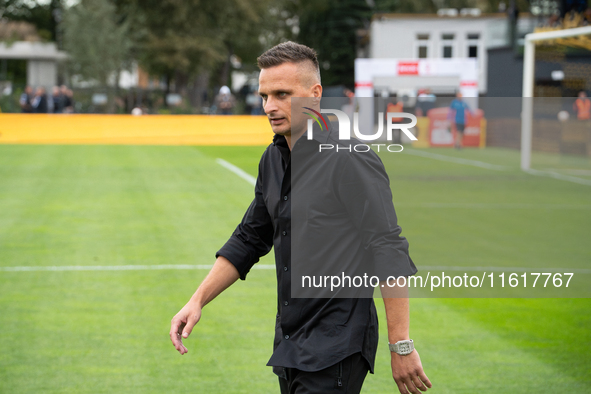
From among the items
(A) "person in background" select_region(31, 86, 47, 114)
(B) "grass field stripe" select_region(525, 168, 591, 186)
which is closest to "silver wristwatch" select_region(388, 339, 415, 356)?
(B) "grass field stripe" select_region(525, 168, 591, 186)

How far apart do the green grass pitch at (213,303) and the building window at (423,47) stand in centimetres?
4251

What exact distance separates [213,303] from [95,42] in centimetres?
4033

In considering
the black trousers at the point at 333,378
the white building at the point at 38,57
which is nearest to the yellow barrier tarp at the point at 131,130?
the black trousers at the point at 333,378

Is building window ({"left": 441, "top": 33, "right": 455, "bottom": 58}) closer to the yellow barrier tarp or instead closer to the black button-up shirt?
the yellow barrier tarp

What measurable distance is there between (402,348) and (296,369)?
398 millimetres

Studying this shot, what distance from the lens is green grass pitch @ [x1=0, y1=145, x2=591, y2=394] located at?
5.41 metres

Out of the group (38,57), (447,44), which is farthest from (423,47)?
(38,57)

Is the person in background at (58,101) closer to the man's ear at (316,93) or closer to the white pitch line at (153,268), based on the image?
the white pitch line at (153,268)

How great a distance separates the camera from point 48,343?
6.05 m

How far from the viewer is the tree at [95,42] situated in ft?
148

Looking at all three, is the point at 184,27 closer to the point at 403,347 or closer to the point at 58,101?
the point at 58,101

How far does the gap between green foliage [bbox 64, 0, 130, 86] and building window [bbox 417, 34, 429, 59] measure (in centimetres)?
2206

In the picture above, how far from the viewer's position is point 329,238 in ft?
9.18

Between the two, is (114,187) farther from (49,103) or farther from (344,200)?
(49,103)
